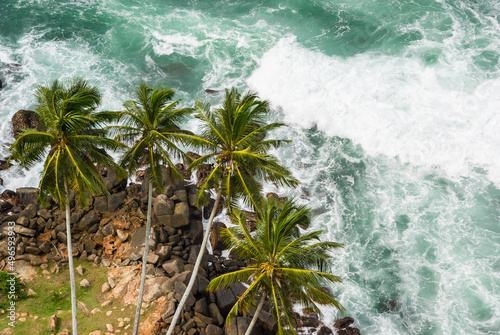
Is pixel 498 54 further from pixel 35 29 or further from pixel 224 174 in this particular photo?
pixel 35 29

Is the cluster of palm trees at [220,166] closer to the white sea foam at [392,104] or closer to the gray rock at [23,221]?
the gray rock at [23,221]

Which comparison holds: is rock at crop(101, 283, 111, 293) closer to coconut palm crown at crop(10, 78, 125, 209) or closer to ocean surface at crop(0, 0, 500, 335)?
coconut palm crown at crop(10, 78, 125, 209)

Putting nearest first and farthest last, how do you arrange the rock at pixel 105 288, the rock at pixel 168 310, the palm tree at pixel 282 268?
the palm tree at pixel 282 268 < the rock at pixel 168 310 < the rock at pixel 105 288

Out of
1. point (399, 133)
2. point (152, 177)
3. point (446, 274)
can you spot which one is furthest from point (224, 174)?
point (399, 133)

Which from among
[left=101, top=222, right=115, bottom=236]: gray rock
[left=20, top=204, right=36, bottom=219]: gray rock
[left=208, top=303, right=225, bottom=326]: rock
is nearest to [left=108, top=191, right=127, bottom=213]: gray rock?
[left=101, top=222, right=115, bottom=236]: gray rock

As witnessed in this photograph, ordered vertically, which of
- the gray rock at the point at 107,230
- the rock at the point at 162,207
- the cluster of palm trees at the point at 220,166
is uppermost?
the cluster of palm trees at the point at 220,166

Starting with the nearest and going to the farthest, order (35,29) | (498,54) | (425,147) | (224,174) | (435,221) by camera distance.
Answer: (224,174)
(435,221)
(425,147)
(498,54)
(35,29)

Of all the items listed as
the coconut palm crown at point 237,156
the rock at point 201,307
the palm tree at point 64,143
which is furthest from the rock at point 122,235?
the coconut palm crown at point 237,156
